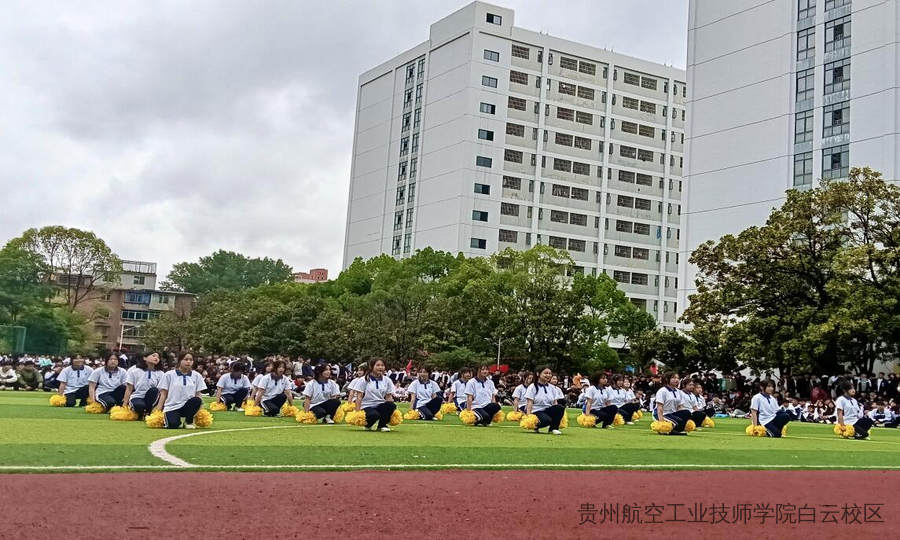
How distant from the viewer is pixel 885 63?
47656 millimetres

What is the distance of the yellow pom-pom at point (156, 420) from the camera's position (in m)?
16.1

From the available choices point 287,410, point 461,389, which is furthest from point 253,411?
point 461,389

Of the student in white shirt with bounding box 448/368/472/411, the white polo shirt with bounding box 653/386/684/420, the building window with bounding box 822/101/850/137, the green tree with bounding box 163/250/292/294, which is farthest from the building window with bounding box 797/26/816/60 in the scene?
the green tree with bounding box 163/250/292/294

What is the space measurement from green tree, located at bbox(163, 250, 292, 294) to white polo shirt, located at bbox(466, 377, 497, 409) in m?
86.5

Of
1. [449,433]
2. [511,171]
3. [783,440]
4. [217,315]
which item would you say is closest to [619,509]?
[449,433]

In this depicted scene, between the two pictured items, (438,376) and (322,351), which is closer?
(438,376)

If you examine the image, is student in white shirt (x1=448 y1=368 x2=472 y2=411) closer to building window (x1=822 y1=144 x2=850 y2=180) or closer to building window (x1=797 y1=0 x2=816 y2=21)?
building window (x1=822 y1=144 x2=850 y2=180)

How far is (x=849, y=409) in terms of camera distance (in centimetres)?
2244

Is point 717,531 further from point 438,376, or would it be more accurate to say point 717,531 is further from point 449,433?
point 438,376

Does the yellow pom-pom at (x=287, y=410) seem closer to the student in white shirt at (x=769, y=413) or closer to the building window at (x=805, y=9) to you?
the student in white shirt at (x=769, y=413)

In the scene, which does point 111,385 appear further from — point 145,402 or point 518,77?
point 518,77

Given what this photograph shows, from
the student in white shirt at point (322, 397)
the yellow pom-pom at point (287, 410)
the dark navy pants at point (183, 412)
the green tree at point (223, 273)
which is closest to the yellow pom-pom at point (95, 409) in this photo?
the yellow pom-pom at point (287, 410)

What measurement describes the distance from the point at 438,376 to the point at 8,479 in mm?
33355

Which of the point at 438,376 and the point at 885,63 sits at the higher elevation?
the point at 885,63
